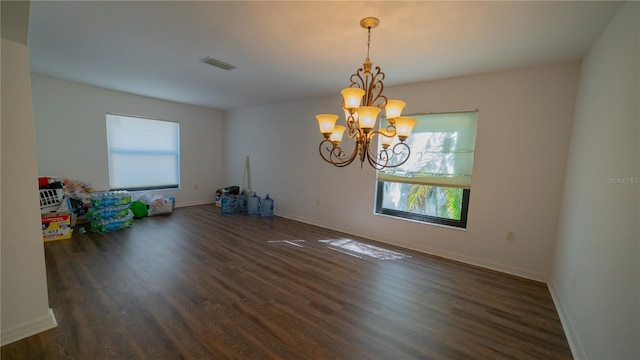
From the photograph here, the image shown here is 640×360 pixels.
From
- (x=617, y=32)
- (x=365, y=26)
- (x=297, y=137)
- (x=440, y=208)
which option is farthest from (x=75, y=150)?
(x=617, y=32)

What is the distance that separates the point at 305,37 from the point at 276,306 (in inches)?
97.2

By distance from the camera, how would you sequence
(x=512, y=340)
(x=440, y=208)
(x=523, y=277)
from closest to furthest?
1. (x=512, y=340)
2. (x=523, y=277)
3. (x=440, y=208)

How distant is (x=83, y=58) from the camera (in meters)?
3.12

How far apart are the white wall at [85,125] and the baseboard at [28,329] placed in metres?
3.72

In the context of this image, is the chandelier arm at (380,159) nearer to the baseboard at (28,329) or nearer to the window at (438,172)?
the window at (438,172)

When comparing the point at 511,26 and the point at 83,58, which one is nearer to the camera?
the point at 511,26

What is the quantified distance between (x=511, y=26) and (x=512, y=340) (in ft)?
8.13

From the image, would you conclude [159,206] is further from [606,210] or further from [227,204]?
[606,210]

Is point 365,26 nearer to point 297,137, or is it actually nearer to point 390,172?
point 390,172

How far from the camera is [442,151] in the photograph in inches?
138

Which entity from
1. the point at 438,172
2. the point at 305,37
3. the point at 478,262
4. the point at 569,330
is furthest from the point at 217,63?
the point at 569,330

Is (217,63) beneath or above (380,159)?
above

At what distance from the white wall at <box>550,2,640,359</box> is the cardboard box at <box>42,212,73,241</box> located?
225 inches

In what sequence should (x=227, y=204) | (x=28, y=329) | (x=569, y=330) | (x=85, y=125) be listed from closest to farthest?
1. (x=28, y=329)
2. (x=569, y=330)
3. (x=85, y=125)
4. (x=227, y=204)
